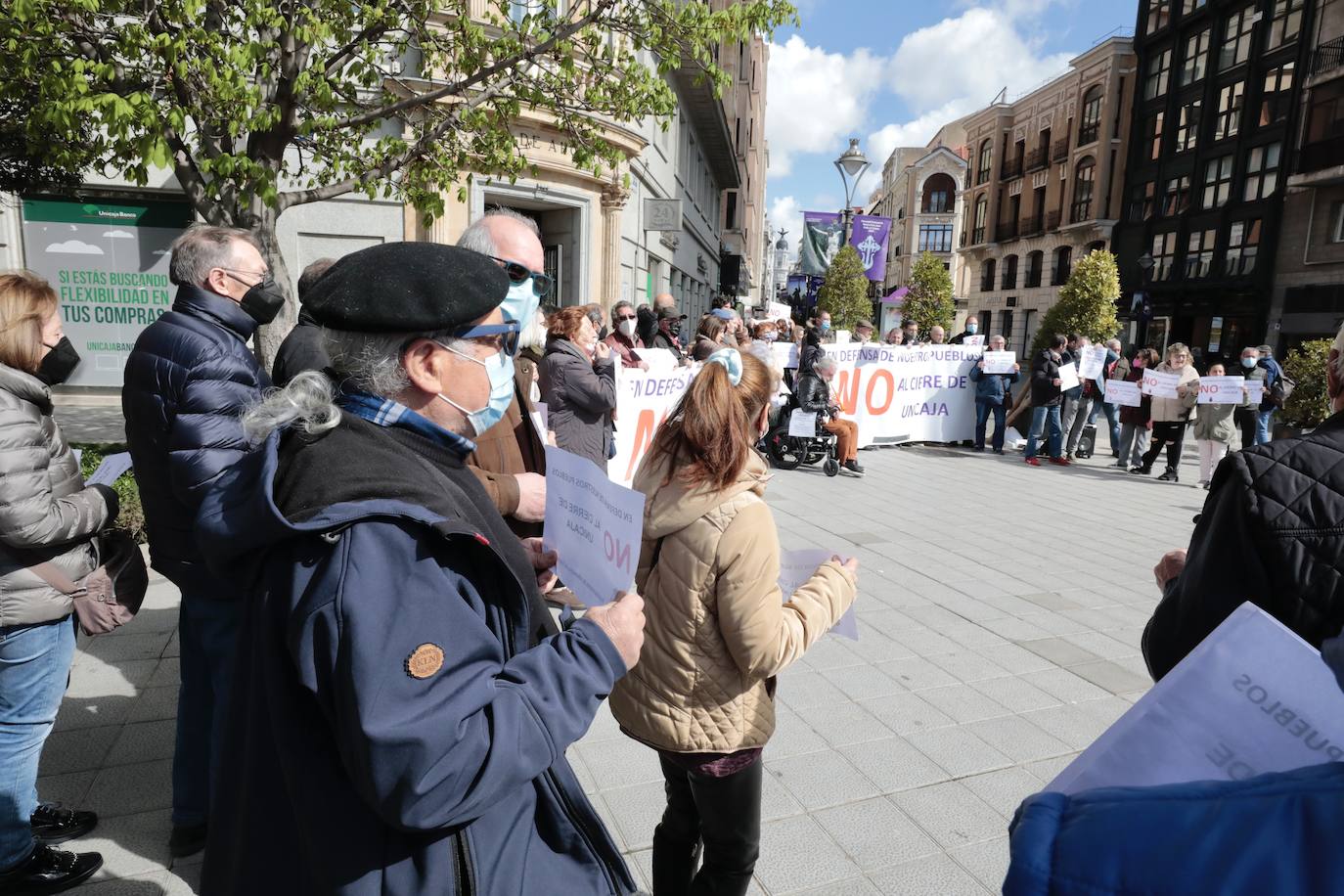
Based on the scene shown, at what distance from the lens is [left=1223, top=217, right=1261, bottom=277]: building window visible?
33312 millimetres

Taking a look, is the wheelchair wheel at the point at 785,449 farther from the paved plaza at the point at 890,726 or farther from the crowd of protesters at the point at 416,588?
the crowd of protesters at the point at 416,588

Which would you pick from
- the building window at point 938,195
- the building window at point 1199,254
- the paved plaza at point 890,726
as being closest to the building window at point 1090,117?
the building window at point 1199,254

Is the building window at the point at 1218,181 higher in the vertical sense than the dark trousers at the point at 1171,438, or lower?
higher

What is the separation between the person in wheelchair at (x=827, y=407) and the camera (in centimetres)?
1045

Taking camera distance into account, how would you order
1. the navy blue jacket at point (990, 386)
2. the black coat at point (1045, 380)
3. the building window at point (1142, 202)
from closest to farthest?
the black coat at point (1045, 380), the navy blue jacket at point (990, 386), the building window at point (1142, 202)

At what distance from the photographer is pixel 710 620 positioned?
210cm

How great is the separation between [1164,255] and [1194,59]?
361 inches

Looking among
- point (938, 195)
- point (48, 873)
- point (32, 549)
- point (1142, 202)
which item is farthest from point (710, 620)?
point (938, 195)

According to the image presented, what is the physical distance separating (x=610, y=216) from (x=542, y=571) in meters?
12.6

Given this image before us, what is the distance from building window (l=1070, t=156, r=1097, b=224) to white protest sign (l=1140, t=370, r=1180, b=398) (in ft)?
131

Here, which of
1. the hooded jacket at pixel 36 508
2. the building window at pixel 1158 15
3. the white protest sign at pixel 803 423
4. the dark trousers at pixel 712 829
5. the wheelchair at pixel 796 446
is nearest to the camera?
the dark trousers at pixel 712 829

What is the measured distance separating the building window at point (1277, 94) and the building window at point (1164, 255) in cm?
637

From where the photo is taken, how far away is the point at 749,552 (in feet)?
6.61

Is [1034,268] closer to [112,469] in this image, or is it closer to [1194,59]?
[1194,59]
